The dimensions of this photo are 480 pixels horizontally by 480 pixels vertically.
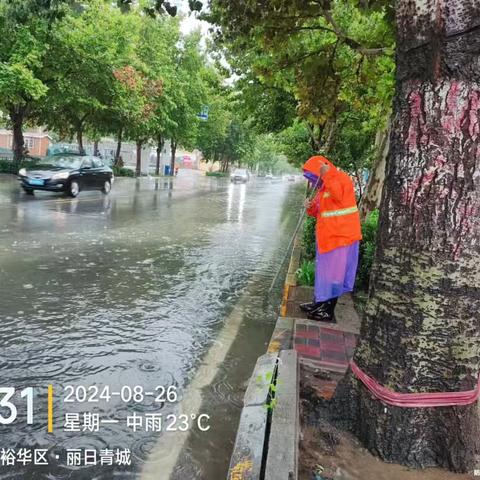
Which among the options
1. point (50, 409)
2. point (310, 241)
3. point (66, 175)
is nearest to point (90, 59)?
point (66, 175)

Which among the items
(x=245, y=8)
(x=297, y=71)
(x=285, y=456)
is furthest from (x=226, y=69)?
(x=285, y=456)

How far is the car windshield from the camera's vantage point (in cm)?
1738

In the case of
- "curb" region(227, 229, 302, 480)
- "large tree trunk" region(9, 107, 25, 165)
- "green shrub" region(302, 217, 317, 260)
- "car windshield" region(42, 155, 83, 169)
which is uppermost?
"large tree trunk" region(9, 107, 25, 165)

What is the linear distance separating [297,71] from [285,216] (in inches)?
424

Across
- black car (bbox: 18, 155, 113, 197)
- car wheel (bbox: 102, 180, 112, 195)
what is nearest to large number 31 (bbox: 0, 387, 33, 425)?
black car (bbox: 18, 155, 113, 197)

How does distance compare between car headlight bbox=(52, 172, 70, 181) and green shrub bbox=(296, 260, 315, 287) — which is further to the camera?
car headlight bbox=(52, 172, 70, 181)

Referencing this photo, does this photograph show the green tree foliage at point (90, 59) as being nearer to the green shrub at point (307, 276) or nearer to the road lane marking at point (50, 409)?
the green shrub at point (307, 276)

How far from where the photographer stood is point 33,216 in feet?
38.2

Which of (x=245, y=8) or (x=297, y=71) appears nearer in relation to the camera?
(x=245, y=8)

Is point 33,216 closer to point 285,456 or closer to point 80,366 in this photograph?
point 80,366

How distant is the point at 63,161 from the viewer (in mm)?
17734

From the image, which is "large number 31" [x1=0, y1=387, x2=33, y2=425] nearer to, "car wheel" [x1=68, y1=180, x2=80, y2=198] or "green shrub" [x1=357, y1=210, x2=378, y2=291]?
"green shrub" [x1=357, y1=210, x2=378, y2=291]

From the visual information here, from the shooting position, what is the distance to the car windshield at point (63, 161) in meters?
17.4

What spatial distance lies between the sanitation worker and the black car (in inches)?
535
